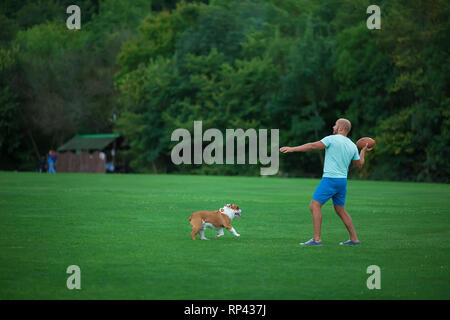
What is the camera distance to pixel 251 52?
238 feet

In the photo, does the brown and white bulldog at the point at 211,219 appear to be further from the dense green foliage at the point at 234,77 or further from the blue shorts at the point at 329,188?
the dense green foliage at the point at 234,77

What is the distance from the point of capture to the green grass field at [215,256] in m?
8.40

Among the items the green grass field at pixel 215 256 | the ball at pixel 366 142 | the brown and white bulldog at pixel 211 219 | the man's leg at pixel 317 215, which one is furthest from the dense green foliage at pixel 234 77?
the man's leg at pixel 317 215

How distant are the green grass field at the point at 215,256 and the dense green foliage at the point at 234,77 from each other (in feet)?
121

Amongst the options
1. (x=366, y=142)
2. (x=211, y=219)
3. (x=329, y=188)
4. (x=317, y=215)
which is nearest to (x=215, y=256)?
(x=211, y=219)

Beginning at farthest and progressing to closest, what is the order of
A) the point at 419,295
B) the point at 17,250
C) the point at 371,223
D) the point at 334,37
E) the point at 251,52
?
1. the point at 251,52
2. the point at 334,37
3. the point at 371,223
4. the point at 17,250
5. the point at 419,295

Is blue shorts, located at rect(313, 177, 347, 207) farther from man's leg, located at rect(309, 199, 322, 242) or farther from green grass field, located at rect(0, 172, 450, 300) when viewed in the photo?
green grass field, located at rect(0, 172, 450, 300)

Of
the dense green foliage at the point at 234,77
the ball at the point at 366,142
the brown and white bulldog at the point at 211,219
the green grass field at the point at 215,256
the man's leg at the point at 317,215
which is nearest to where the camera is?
the green grass field at the point at 215,256

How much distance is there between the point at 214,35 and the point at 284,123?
1355 cm

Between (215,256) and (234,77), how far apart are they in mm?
59359

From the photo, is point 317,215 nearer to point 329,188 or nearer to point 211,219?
point 329,188

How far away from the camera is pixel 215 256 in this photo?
1109 centimetres
